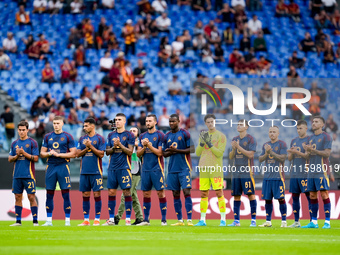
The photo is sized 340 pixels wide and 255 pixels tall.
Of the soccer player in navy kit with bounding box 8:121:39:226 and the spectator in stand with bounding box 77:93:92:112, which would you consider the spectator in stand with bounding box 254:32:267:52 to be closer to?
the spectator in stand with bounding box 77:93:92:112

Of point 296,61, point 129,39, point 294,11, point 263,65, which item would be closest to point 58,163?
point 129,39

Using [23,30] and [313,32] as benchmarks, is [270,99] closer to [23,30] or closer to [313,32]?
[313,32]

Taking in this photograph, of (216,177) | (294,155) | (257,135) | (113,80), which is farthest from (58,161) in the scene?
(113,80)

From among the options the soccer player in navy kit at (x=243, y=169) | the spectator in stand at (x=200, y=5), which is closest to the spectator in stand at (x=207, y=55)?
the spectator in stand at (x=200, y=5)

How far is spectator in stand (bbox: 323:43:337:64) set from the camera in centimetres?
2466

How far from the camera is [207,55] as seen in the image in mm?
23953

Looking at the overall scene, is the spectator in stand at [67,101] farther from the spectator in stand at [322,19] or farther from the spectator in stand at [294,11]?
the spectator in stand at [322,19]

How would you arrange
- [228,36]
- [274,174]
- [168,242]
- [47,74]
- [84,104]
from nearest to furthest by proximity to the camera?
[168,242]
[274,174]
[84,104]
[47,74]
[228,36]

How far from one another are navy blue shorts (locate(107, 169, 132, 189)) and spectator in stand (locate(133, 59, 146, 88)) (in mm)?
9297

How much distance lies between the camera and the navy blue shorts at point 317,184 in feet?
40.3

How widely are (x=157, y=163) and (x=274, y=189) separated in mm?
2526

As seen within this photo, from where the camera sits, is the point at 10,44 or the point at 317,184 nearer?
the point at 317,184

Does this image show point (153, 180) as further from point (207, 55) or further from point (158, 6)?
point (158, 6)

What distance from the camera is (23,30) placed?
79.5ft
